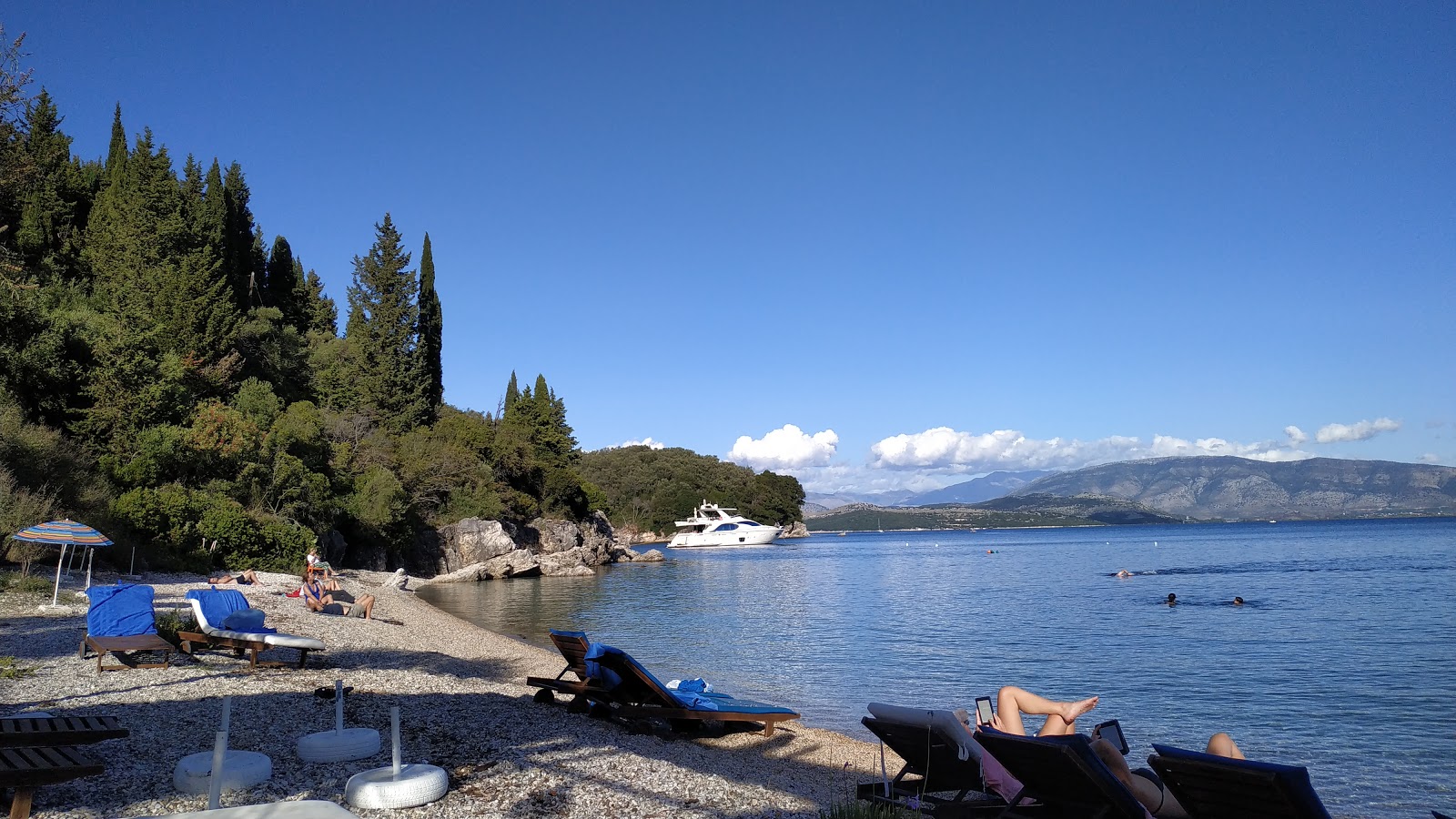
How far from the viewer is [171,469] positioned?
2336 cm

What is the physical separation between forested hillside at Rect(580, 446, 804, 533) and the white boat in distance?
36.2 feet

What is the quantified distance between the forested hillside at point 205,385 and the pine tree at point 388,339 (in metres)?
0.11

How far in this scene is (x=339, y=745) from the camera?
576cm

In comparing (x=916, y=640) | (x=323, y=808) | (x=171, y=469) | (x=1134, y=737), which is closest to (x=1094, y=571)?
(x=916, y=640)

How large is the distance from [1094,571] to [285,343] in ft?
135

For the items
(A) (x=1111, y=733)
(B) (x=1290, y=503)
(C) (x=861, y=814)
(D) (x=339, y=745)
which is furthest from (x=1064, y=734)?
(B) (x=1290, y=503)

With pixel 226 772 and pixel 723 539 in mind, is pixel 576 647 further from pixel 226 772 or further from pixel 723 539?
pixel 723 539

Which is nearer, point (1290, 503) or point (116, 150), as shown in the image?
point (116, 150)

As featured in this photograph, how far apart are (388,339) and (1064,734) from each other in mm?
47504

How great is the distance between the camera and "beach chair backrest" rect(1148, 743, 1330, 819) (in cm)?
387

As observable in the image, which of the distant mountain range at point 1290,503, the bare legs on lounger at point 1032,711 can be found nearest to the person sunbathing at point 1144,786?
the bare legs on lounger at point 1032,711

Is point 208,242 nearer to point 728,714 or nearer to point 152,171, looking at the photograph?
point 152,171

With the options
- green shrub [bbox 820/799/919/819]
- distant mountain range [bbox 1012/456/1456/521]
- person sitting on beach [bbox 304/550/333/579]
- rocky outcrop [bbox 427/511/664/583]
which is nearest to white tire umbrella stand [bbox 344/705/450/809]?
green shrub [bbox 820/799/919/819]

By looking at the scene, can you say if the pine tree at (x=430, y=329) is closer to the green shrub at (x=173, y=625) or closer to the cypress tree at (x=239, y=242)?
the cypress tree at (x=239, y=242)
